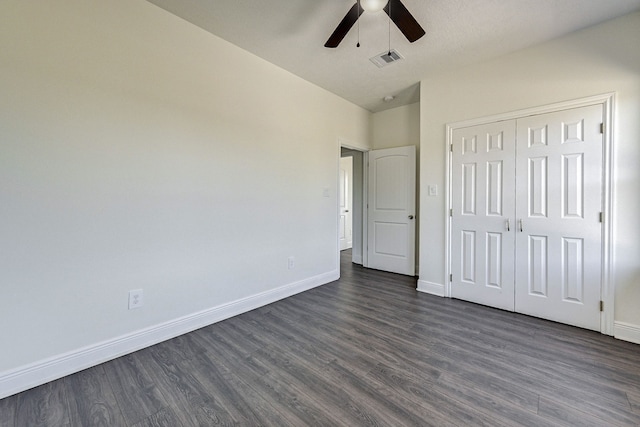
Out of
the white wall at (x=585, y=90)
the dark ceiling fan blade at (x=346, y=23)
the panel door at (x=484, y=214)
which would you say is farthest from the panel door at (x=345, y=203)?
the dark ceiling fan blade at (x=346, y=23)

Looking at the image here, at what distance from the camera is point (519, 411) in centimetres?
142

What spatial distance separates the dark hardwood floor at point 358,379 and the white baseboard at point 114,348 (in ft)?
0.21

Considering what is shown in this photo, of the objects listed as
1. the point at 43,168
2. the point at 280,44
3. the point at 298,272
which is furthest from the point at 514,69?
the point at 43,168

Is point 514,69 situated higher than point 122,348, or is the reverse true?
point 514,69

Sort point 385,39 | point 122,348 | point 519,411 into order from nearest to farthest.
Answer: point 519,411 → point 122,348 → point 385,39

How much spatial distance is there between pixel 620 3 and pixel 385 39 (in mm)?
1756

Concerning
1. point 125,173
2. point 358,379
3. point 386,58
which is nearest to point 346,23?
point 386,58

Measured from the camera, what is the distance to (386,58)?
8.95 feet

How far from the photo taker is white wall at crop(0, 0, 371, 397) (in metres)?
1.59

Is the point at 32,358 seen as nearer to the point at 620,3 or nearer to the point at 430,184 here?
the point at 430,184

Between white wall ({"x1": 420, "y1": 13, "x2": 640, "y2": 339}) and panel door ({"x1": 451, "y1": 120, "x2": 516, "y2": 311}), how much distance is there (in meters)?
0.17

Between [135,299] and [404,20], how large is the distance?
2.75 m

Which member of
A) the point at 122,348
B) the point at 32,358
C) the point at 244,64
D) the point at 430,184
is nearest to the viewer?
the point at 32,358

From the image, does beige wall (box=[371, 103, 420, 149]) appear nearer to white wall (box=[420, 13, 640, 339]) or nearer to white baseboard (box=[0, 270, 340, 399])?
white wall (box=[420, 13, 640, 339])
